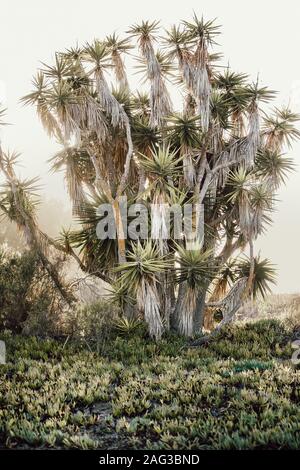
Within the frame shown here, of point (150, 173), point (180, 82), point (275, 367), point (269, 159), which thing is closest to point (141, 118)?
point (180, 82)

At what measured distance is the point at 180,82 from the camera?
15.2 m

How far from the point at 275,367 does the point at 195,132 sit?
7148mm

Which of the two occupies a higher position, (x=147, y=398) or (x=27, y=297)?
(x=27, y=297)

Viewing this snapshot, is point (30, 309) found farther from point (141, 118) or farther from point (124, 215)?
point (141, 118)

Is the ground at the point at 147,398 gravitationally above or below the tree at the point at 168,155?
below

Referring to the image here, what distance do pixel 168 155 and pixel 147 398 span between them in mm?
7644

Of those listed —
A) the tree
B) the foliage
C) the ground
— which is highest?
the tree

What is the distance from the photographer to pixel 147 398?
8133 mm

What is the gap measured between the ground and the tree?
2.24 m

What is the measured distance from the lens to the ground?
645 centimetres

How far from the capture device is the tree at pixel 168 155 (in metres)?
13.3

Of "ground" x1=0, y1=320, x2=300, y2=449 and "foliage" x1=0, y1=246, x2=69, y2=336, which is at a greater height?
"foliage" x1=0, y1=246, x2=69, y2=336

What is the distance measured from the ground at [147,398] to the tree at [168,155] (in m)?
2.24

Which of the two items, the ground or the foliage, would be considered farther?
the foliage
